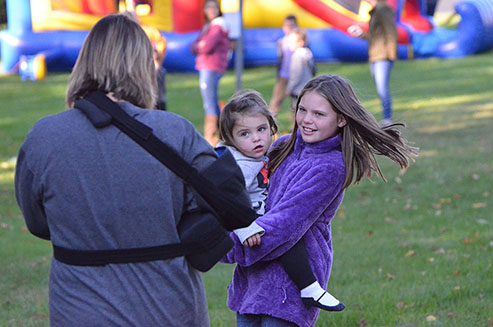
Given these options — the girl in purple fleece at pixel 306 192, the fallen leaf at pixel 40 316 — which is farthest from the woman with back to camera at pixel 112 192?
the fallen leaf at pixel 40 316

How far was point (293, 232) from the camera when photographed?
2967 mm

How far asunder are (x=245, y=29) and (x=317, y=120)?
60.9ft

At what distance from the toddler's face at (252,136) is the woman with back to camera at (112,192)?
2.64 feet

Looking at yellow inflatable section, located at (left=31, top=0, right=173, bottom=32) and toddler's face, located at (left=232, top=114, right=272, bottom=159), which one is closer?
toddler's face, located at (left=232, top=114, right=272, bottom=159)

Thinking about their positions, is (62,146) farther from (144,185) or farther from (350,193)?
(350,193)

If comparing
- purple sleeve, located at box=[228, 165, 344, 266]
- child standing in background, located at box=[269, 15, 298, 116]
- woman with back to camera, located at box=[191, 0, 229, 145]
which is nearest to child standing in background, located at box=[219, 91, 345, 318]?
purple sleeve, located at box=[228, 165, 344, 266]

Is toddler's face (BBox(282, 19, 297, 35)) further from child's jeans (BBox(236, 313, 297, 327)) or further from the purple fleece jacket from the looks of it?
child's jeans (BBox(236, 313, 297, 327))

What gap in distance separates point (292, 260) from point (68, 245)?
0.99 meters

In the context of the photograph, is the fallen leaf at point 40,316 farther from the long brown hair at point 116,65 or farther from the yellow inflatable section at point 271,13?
the yellow inflatable section at point 271,13

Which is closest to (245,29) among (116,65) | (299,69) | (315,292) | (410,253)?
(299,69)

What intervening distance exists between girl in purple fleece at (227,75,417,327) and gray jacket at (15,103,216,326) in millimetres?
633

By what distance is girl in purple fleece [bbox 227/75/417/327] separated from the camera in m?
2.98

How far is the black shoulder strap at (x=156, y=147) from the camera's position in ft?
7.63

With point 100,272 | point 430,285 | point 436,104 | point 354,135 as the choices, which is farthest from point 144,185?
point 436,104
